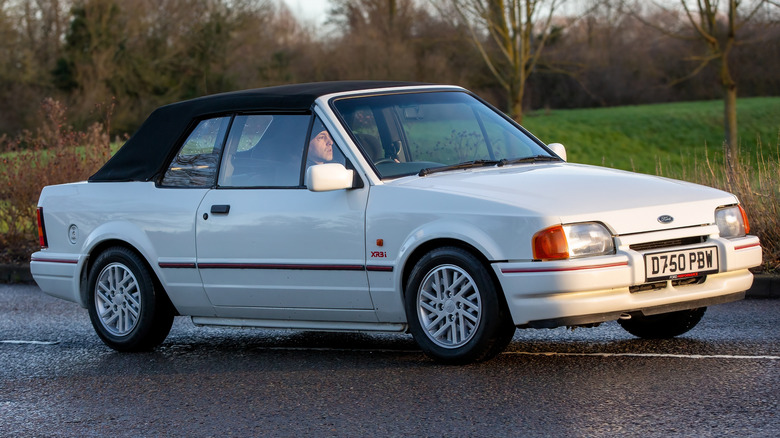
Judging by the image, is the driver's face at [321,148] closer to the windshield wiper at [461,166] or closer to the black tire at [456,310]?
the windshield wiper at [461,166]

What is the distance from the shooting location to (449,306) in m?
6.06

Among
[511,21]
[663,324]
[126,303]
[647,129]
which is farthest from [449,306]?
[647,129]

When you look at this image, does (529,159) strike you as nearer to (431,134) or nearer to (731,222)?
(431,134)

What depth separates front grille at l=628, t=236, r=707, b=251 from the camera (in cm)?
584

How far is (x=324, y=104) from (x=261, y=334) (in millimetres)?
2348

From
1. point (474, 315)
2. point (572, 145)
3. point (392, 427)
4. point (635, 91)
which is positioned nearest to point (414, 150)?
point (474, 315)

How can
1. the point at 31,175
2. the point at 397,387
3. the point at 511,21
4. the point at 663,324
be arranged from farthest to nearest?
the point at 511,21 < the point at 31,175 < the point at 663,324 < the point at 397,387

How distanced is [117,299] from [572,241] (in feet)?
11.8

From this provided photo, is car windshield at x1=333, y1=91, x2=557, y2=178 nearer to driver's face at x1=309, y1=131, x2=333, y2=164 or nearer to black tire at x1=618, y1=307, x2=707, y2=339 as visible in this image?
driver's face at x1=309, y1=131, x2=333, y2=164

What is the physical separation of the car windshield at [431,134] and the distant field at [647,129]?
30.4 meters

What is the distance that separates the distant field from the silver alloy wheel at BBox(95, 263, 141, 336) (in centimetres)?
3078

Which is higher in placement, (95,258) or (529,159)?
(529,159)

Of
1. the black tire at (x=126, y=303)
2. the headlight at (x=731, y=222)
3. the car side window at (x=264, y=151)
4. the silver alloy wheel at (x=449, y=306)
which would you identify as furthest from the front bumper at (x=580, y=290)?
the black tire at (x=126, y=303)

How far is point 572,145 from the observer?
1651 inches
